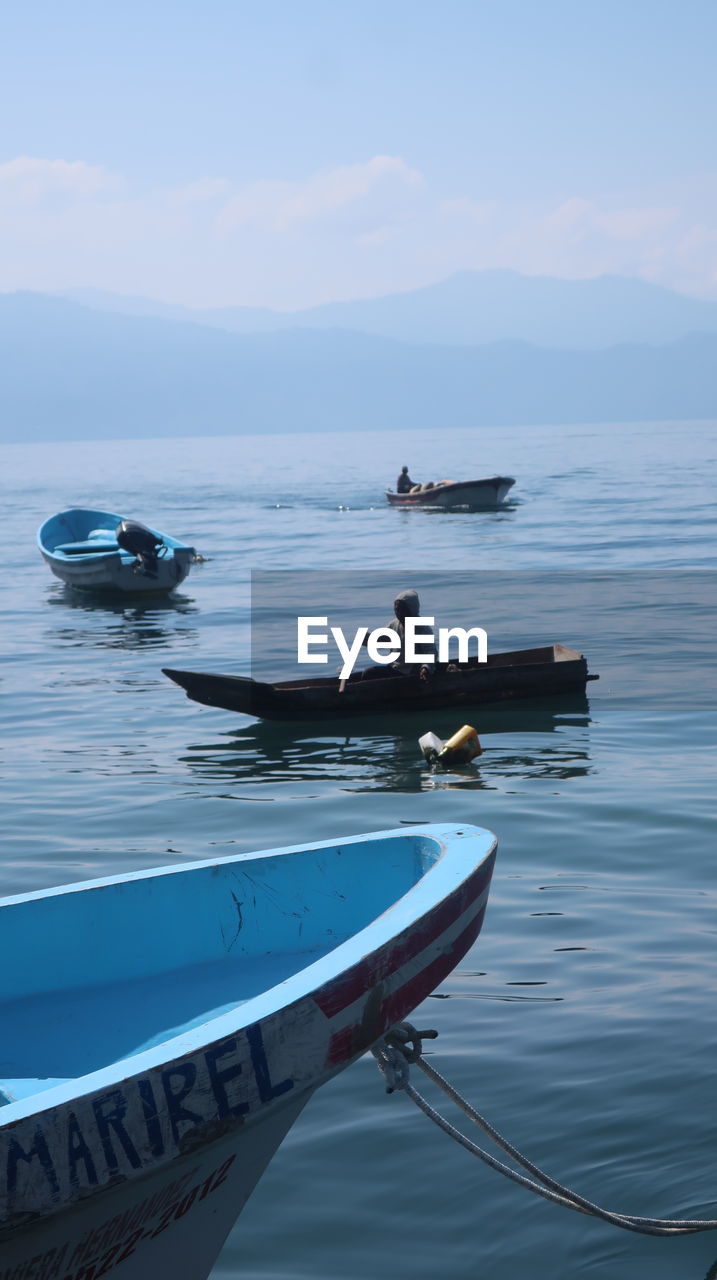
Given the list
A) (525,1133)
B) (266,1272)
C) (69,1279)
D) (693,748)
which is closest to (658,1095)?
(525,1133)

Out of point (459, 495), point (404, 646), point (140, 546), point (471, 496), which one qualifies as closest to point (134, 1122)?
point (404, 646)

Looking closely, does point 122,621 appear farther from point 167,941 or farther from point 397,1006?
point 397,1006

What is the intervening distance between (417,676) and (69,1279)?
12.1 m

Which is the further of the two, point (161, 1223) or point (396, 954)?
point (396, 954)

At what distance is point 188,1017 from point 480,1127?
1.29 m

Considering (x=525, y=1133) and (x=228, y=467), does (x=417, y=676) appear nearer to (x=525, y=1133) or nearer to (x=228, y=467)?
(x=525, y=1133)

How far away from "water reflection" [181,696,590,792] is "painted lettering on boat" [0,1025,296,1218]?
9155mm

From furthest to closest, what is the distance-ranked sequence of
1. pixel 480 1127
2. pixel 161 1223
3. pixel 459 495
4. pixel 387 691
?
1. pixel 459 495
2. pixel 387 691
3. pixel 480 1127
4. pixel 161 1223

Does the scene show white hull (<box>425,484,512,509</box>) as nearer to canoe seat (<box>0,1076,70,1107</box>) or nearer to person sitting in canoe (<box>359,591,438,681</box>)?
person sitting in canoe (<box>359,591,438,681</box>)

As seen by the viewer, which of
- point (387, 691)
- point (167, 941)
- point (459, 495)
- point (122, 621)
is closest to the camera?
point (167, 941)

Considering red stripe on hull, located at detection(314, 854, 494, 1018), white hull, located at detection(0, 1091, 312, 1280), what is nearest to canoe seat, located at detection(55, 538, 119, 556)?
red stripe on hull, located at detection(314, 854, 494, 1018)

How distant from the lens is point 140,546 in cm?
2927

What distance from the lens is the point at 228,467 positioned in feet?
390

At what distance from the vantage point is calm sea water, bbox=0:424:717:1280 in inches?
225
